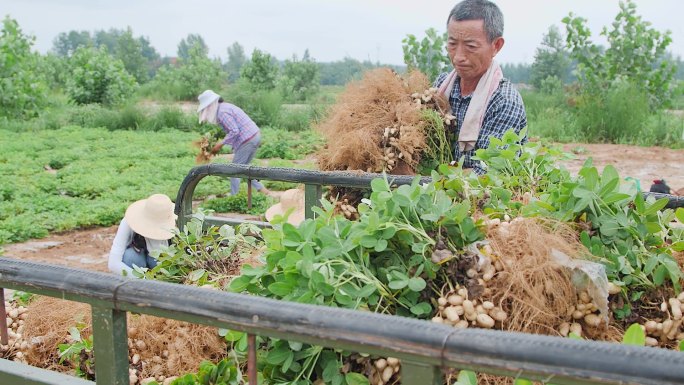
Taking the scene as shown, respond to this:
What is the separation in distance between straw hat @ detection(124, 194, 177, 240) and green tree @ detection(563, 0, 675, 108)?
11965 millimetres

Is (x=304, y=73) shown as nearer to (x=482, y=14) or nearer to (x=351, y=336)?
(x=482, y=14)

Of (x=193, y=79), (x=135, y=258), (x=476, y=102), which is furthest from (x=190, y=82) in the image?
(x=476, y=102)

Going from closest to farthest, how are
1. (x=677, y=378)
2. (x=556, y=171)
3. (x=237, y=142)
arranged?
(x=677, y=378), (x=556, y=171), (x=237, y=142)

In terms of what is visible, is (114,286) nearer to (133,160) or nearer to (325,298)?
(325,298)

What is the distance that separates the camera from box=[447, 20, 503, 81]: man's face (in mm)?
3146

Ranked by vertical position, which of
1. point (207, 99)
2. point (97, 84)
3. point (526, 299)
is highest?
point (526, 299)

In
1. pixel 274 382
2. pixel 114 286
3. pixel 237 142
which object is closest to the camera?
pixel 114 286

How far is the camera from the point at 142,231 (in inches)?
159

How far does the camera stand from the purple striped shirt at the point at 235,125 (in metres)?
8.96

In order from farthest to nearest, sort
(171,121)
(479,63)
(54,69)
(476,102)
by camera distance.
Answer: (54,69)
(171,121)
(479,63)
(476,102)

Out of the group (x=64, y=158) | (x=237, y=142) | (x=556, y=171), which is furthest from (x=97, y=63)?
Result: (x=556, y=171)

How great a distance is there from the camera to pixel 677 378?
87cm

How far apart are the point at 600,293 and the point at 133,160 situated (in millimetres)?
10638

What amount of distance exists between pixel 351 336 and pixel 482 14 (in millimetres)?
2368
